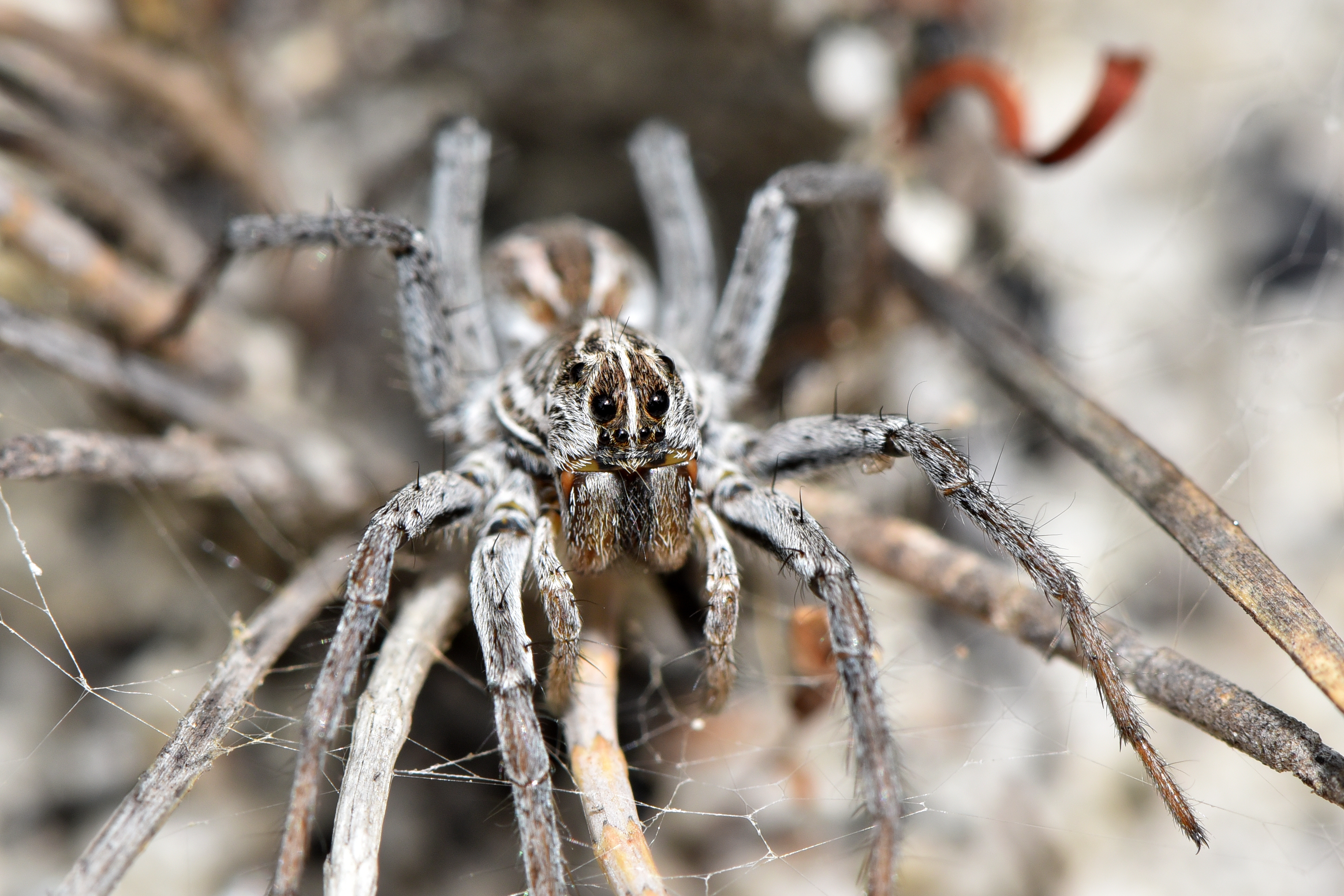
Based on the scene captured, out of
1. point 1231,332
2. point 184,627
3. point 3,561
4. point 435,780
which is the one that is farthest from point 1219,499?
point 3,561

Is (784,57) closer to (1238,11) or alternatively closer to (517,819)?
(1238,11)

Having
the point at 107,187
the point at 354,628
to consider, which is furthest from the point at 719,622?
the point at 107,187

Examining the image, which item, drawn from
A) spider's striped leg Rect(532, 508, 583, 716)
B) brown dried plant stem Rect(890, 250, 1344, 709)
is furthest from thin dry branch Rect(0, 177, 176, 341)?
brown dried plant stem Rect(890, 250, 1344, 709)

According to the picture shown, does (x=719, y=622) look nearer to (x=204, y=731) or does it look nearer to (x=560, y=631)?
(x=560, y=631)

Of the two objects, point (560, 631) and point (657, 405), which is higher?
point (657, 405)

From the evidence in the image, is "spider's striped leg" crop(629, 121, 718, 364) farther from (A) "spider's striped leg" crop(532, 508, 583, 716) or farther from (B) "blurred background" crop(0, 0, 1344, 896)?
(A) "spider's striped leg" crop(532, 508, 583, 716)

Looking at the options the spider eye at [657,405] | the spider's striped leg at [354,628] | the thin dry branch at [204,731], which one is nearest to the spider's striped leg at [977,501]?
the spider eye at [657,405]

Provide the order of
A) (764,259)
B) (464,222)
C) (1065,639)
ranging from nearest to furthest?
(1065,639), (764,259), (464,222)

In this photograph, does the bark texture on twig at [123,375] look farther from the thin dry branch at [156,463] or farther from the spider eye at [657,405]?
the spider eye at [657,405]
